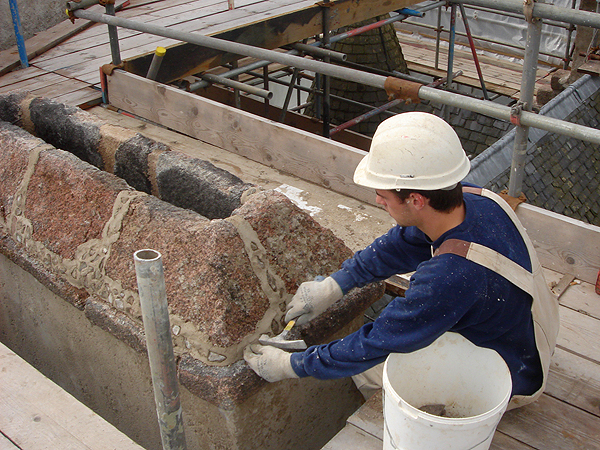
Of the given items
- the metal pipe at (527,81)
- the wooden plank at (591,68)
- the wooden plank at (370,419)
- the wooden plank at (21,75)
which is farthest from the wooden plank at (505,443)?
the wooden plank at (591,68)

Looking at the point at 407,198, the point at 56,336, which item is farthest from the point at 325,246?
the point at 56,336

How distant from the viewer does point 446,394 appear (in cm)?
217

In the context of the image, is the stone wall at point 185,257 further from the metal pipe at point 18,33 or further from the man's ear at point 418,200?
the metal pipe at point 18,33

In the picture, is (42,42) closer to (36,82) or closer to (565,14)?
(36,82)

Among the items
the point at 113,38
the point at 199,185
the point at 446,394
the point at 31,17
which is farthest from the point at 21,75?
the point at 446,394

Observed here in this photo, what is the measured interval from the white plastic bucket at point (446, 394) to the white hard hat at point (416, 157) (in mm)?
544

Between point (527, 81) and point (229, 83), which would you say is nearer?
point (527, 81)

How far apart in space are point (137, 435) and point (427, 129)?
1905 mm

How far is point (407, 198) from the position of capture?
197cm

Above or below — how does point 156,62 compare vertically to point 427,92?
below

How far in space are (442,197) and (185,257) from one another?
99cm

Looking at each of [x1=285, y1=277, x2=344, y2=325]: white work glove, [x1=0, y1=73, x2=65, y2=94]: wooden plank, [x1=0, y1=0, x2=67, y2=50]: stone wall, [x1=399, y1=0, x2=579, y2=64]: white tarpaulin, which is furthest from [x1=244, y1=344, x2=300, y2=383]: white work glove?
[x1=399, y1=0, x2=579, y2=64]: white tarpaulin

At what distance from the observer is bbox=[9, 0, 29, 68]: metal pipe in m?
5.32

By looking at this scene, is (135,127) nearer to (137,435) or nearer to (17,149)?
(17,149)
